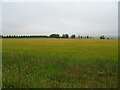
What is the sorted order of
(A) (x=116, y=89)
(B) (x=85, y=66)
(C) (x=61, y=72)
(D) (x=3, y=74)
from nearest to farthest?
(A) (x=116, y=89)
(D) (x=3, y=74)
(C) (x=61, y=72)
(B) (x=85, y=66)

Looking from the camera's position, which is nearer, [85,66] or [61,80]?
[61,80]

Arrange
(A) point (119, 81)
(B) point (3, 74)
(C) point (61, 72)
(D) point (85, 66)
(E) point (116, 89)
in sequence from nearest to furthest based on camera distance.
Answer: (E) point (116, 89) → (A) point (119, 81) → (B) point (3, 74) → (C) point (61, 72) → (D) point (85, 66)

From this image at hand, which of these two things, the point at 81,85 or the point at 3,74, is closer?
the point at 81,85

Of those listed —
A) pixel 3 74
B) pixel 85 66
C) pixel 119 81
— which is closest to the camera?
pixel 119 81

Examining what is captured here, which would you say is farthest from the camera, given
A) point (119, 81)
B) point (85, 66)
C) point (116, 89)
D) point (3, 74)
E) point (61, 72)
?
point (85, 66)

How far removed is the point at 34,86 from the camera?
4.49 metres

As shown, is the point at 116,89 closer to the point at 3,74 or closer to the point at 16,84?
the point at 16,84

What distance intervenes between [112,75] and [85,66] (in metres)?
1.44

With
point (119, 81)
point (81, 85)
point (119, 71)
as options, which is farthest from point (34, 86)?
point (119, 71)

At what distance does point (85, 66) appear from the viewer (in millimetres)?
6703

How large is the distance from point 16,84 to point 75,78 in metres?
2.11

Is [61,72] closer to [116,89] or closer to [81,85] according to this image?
[81,85]

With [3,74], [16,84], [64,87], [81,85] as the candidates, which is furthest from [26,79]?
[81,85]

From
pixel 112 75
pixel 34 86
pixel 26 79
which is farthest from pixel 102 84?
pixel 26 79
